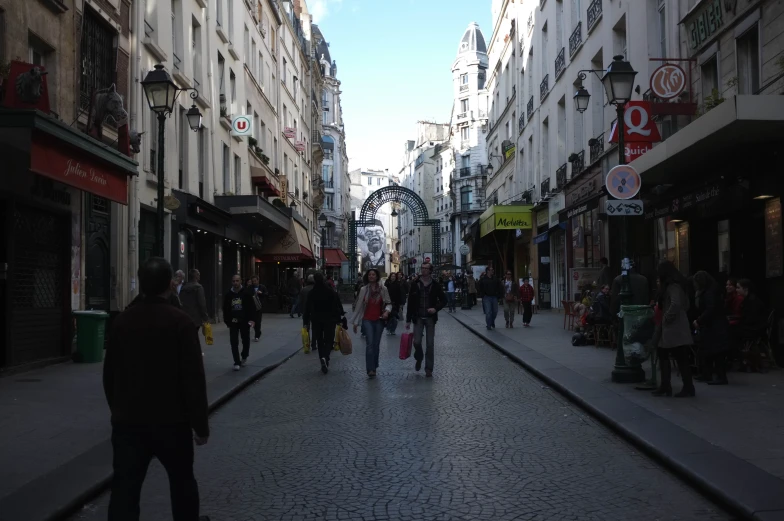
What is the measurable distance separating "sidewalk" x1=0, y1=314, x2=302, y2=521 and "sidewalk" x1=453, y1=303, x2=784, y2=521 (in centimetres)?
447

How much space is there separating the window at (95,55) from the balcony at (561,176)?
53.2 ft

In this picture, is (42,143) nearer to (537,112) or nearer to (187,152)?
(187,152)

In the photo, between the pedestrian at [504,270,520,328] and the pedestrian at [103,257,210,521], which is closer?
the pedestrian at [103,257,210,521]

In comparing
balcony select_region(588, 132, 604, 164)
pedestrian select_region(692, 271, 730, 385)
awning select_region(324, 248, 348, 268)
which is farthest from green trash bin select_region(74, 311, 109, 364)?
awning select_region(324, 248, 348, 268)

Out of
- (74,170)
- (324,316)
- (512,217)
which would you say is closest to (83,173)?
(74,170)

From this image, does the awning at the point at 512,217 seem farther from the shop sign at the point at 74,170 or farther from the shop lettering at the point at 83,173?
the shop lettering at the point at 83,173

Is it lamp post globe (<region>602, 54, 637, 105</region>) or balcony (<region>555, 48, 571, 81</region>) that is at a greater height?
balcony (<region>555, 48, 571, 81</region>)

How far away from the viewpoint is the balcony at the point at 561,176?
2768cm

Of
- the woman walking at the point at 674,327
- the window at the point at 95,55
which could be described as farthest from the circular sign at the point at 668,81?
the window at the point at 95,55

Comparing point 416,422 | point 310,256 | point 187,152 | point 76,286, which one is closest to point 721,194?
point 416,422

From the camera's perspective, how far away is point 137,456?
3922 millimetres

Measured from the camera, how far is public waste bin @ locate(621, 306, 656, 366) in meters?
10.2

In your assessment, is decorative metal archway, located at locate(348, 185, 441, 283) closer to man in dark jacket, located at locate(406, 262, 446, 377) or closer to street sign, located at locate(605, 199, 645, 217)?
man in dark jacket, located at locate(406, 262, 446, 377)

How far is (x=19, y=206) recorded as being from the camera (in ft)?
40.4
